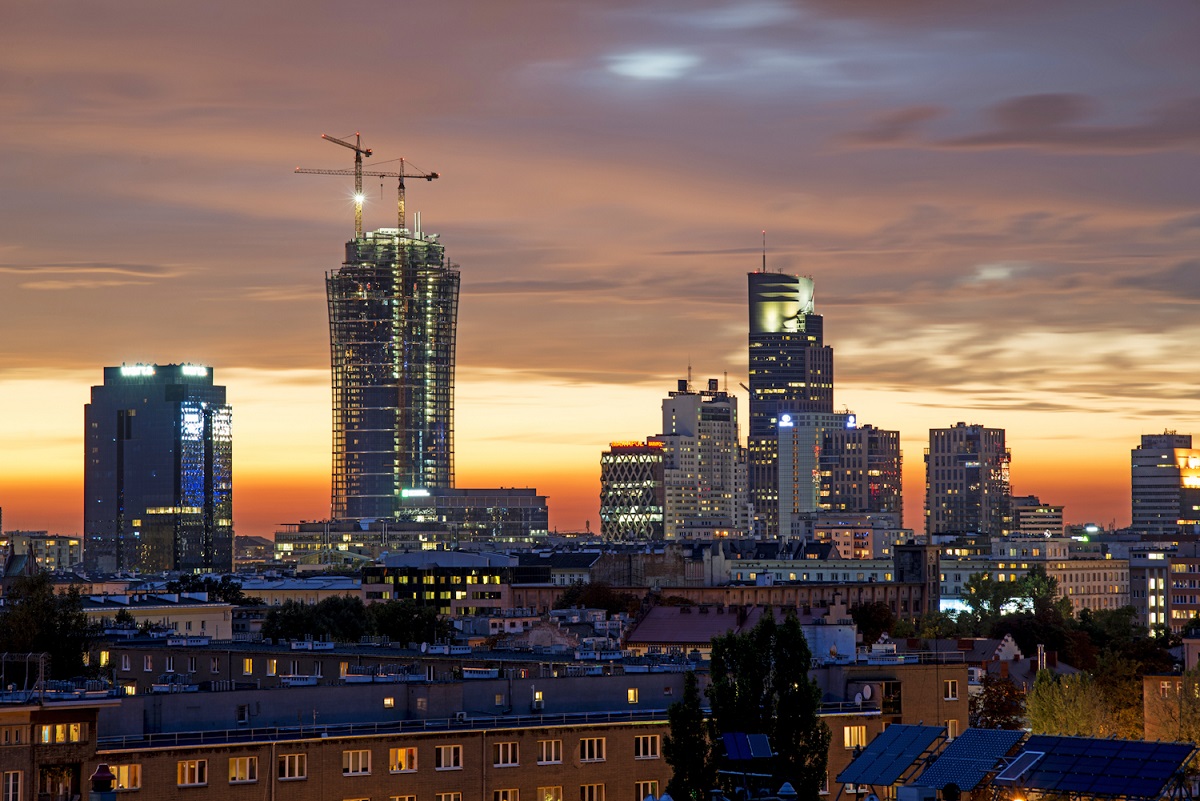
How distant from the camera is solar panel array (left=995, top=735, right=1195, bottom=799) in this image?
65.0 metres

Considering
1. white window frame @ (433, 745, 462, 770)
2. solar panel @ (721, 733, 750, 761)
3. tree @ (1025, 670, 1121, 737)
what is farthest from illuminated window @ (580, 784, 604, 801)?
tree @ (1025, 670, 1121, 737)

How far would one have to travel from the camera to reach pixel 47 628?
12250 centimetres

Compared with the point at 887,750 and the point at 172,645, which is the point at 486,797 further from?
the point at 172,645

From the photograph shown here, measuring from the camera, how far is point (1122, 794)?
64.6 meters

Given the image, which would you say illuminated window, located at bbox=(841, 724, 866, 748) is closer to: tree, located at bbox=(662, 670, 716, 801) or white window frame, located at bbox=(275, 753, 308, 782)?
tree, located at bbox=(662, 670, 716, 801)

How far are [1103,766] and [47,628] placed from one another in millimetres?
71766

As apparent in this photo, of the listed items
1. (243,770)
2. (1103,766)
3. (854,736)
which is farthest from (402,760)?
(1103,766)

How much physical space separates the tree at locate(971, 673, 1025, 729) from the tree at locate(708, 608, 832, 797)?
47259 millimetres

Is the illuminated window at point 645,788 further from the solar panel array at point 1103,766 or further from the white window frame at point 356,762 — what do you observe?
the solar panel array at point 1103,766

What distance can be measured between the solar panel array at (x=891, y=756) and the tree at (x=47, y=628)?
51.6m

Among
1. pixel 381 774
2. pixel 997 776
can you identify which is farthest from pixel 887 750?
pixel 381 774

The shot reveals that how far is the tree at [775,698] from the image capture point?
2894 inches

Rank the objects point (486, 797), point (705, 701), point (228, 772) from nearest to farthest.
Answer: point (228, 772) < point (486, 797) < point (705, 701)

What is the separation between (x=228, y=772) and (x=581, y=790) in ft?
49.1
